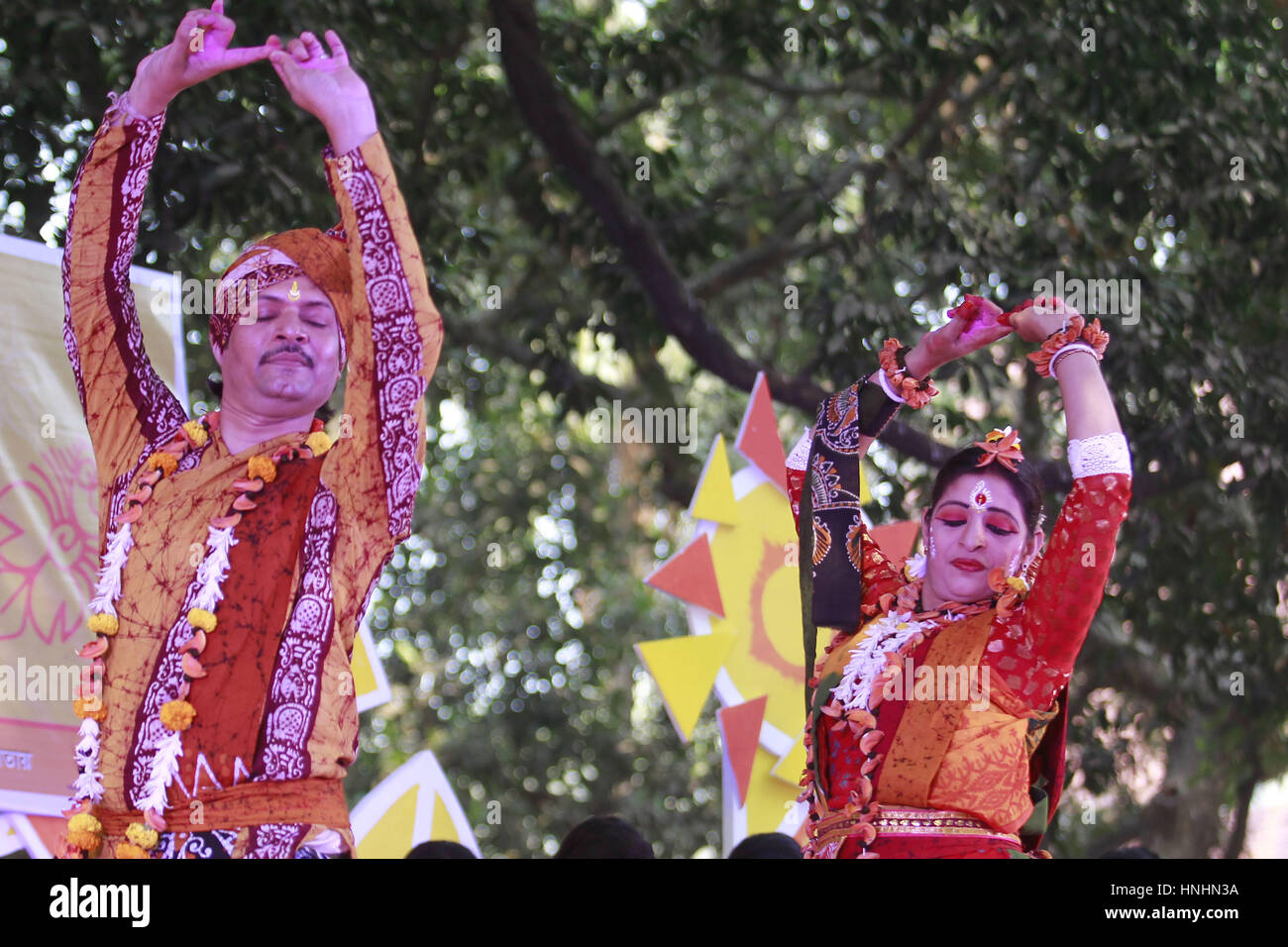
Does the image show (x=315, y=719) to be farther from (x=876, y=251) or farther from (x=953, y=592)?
(x=876, y=251)

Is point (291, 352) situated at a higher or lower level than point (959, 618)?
higher

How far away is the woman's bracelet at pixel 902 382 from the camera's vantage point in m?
3.19

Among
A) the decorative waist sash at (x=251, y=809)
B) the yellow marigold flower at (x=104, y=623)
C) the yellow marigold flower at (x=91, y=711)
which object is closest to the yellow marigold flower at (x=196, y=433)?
the yellow marigold flower at (x=104, y=623)

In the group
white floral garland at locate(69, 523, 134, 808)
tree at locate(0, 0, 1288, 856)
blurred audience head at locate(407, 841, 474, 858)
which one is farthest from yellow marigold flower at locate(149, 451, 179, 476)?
tree at locate(0, 0, 1288, 856)

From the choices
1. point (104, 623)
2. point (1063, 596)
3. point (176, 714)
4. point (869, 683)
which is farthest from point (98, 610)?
point (1063, 596)

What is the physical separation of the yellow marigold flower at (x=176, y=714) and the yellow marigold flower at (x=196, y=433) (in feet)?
1.73

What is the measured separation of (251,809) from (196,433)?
713 mm

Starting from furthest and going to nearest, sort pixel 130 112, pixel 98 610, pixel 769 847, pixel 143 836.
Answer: pixel 769 847, pixel 130 112, pixel 98 610, pixel 143 836

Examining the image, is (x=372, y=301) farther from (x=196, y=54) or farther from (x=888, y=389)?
(x=888, y=389)

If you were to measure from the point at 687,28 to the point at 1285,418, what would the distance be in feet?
8.53

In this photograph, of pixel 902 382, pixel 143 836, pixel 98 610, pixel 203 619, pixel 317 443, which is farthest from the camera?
pixel 902 382

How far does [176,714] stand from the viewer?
8.17 feet

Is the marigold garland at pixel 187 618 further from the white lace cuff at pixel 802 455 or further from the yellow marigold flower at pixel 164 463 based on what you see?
the white lace cuff at pixel 802 455

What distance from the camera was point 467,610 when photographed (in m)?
9.19
